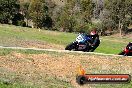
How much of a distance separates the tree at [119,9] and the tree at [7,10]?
2517 cm

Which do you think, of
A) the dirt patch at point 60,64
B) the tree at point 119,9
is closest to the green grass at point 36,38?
the dirt patch at point 60,64

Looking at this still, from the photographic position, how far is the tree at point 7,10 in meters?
90.9

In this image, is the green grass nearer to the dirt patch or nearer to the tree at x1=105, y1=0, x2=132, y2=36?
the dirt patch

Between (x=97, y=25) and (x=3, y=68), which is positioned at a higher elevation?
(x=3, y=68)

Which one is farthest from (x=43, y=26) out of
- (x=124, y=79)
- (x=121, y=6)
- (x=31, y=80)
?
(x=124, y=79)

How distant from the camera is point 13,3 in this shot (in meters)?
96.9

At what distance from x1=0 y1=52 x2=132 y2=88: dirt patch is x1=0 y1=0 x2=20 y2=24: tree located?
66111 millimetres

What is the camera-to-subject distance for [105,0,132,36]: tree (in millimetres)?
102744

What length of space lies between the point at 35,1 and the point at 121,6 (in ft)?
72.5

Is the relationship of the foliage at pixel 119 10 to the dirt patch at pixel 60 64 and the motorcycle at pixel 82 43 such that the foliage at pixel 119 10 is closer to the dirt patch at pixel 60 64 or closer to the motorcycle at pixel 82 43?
the motorcycle at pixel 82 43

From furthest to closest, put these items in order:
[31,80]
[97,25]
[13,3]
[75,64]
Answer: [97,25], [13,3], [75,64], [31,80]

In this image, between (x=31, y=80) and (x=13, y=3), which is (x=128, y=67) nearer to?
(x=31, y=80)

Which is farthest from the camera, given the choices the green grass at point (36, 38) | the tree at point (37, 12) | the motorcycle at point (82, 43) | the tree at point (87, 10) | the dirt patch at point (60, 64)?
the tree at point (87, 10)

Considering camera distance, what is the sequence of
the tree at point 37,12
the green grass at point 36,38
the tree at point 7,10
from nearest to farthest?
the green grass at point 36,38
the tree at point 7,10
the tree at point 37,12
